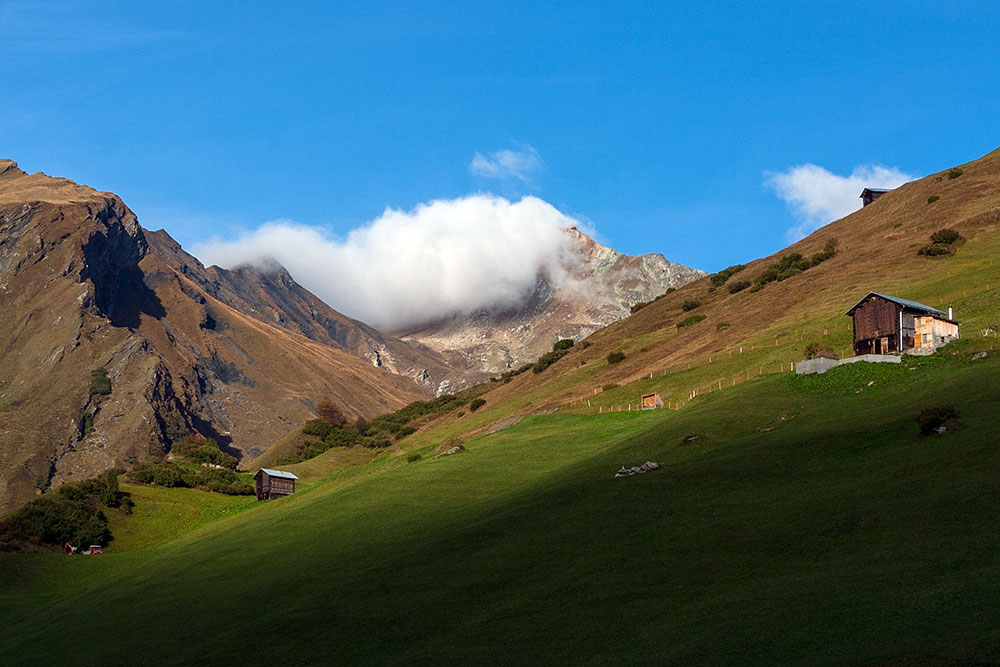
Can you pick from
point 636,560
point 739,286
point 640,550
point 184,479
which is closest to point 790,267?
point 739,286

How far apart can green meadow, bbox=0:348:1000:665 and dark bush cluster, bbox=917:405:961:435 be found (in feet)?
2.50

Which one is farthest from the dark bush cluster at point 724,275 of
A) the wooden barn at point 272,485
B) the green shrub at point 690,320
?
the wooden barn at point 272,485

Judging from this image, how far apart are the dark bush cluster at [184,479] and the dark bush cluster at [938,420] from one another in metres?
87.9

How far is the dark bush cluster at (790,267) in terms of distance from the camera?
129125 millimetres

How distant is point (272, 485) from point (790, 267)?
78153mm

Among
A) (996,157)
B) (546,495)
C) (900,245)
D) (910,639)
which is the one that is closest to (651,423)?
(546,495)

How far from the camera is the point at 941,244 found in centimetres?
10538

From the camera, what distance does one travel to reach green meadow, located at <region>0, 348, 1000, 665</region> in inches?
915

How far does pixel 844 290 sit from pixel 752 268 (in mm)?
46665

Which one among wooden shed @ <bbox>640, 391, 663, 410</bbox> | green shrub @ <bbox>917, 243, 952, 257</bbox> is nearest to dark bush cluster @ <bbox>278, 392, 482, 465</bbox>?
wooden shed @ <bbox>640, 391, 663, 410</bbox>

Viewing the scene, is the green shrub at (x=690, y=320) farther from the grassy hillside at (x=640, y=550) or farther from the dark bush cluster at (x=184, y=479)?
the dark bush cluster at (x=184, y=479)

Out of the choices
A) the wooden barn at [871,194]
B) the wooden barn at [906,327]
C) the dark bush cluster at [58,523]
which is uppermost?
the wooden barn at [871,194]

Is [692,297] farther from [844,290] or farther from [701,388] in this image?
[701,388]

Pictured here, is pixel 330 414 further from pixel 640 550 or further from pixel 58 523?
pixel 640 550
